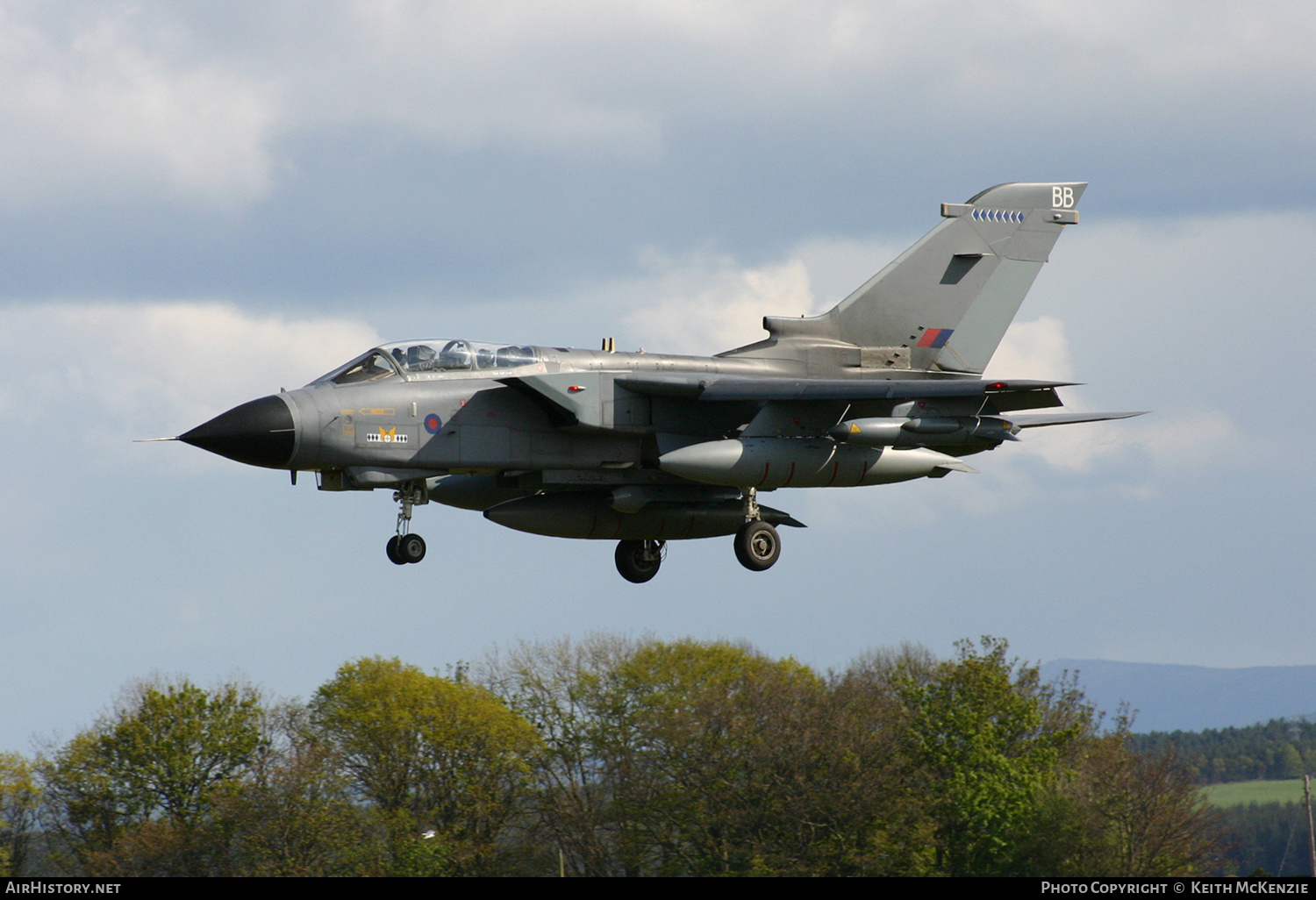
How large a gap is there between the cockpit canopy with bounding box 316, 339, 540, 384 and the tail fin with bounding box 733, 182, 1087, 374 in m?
5.22

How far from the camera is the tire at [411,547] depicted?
22516 millimetres

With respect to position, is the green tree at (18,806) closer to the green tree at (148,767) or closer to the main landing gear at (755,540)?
the green tree at (148,767)

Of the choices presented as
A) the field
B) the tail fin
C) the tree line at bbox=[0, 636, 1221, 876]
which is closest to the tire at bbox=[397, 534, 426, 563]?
the tail fin

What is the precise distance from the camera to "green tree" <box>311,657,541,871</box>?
5394 cm

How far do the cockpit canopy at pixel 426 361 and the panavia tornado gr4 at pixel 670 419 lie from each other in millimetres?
26

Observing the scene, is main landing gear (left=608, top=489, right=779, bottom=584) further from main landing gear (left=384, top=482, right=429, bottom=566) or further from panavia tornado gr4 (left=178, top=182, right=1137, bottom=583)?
main landing gear (left=384, top=482, right=429, bottom=566)

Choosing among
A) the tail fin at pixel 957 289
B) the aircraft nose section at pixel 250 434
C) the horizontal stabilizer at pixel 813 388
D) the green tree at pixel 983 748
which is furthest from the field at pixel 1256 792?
the aircraft nose section at pixel 250 434

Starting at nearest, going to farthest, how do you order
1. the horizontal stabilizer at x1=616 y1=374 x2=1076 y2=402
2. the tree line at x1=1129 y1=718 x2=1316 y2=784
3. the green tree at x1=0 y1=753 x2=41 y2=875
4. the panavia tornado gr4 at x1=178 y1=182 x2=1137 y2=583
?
the panavia tornado gr4 at x1=178 y1=182 x2=1137 y2=583 < the horizontal stabilizer at x1=616 y1=374 x2=1076 y2=402 < the green tree at x1=0 y1=753 x2=41 y2=875 < the tree line at x1=1129 y1=718 x2=1316 y2=784

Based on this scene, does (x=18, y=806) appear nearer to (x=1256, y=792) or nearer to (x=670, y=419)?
(x=670, y=419)

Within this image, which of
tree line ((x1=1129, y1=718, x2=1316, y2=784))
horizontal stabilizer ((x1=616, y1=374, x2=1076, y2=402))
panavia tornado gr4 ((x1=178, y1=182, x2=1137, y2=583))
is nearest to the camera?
panavia tornado gr4 ((x1=178, y1=182, x2=1137, y2=583))

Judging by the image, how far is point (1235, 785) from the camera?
110 metres

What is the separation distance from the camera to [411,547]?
22.6m
